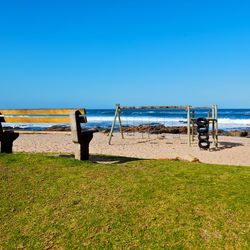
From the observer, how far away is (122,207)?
2.95m

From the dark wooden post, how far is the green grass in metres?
0.76

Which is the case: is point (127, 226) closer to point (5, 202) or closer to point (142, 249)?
point (142, 249)

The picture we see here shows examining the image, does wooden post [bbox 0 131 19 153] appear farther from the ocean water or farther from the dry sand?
the ocean water

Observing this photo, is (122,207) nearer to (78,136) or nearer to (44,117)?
(78,136)

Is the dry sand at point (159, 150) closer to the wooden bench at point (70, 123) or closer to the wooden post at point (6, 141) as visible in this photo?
the wooden bench at point (70, 123)

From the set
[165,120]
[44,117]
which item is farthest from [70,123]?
[165,120]

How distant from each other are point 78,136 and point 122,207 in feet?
8.27

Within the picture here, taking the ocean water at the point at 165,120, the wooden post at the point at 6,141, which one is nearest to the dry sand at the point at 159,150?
the wooden post at the point at 6,141

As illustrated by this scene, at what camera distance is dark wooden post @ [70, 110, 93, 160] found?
195 inches

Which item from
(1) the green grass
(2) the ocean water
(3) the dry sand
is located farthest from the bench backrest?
(2) the ocean water

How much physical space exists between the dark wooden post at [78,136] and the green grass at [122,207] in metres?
0.76

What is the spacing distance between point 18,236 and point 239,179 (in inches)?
142

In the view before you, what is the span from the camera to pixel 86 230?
2.50 meters

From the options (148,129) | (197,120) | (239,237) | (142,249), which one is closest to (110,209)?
(142,249)
